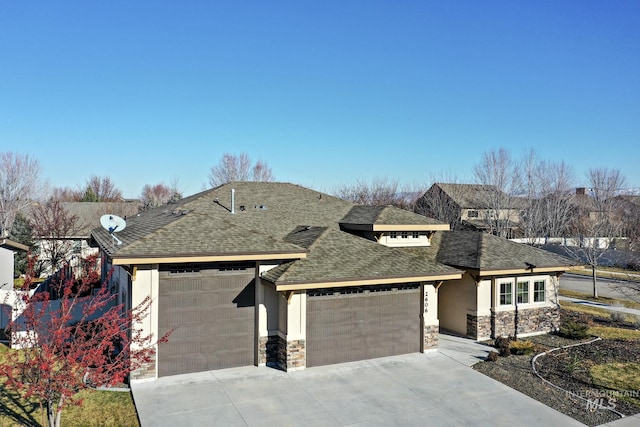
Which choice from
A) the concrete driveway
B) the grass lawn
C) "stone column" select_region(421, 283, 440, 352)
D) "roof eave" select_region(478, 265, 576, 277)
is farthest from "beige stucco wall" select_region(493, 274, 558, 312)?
the grass lawn

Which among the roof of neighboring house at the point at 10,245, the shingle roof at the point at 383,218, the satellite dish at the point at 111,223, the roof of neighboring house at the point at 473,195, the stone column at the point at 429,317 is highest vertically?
the roof of neighboring house at the point at 473,195

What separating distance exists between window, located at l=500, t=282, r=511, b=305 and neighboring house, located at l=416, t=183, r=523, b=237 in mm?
19307

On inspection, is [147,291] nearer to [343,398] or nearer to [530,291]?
[343,398]

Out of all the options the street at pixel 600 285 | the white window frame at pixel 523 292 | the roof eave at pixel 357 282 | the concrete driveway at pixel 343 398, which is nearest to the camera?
the concrete driveway at pixel 343 398

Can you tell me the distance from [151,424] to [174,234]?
15.0 feet

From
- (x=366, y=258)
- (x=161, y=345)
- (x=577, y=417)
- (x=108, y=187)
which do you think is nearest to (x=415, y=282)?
(x=366, y=258)

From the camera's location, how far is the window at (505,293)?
565 inches

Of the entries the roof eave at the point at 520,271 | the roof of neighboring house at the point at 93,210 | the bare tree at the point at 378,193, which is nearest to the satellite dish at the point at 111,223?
the roof eave at the point at 520,271

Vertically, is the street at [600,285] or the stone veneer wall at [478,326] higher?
the stone veneer wall at [478,326]

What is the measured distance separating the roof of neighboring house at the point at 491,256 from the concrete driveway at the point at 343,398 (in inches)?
147

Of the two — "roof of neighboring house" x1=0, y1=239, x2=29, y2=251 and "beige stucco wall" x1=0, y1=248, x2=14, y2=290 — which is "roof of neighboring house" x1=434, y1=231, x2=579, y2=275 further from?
"beige stucco wall" x1=0, y1=248, x2=14, y2=290

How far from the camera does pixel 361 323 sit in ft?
38.8

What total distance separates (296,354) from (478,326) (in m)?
6.49

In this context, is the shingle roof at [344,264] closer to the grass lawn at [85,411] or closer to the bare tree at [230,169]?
the grass lawn at [85,411]
